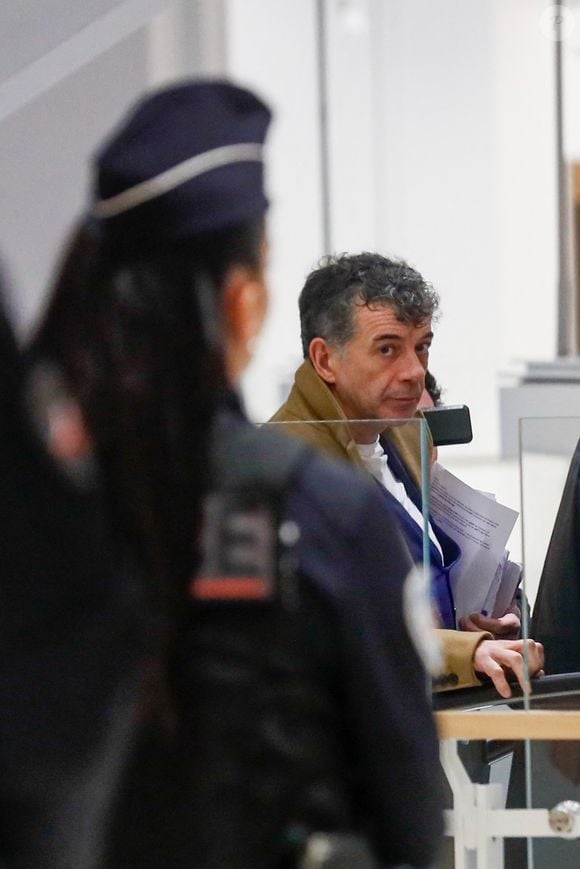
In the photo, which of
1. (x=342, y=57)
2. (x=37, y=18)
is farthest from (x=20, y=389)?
(x=342, y=57)

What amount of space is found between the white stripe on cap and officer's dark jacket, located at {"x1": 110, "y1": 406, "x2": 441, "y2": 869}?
0.16 meters

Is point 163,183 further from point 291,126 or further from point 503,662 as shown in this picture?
point 291,126

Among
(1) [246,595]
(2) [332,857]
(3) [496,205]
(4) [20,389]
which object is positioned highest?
(3) [496,205]

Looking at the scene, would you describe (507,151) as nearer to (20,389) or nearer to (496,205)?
(496,205)

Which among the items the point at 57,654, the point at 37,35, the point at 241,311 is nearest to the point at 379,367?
the point at 37,35

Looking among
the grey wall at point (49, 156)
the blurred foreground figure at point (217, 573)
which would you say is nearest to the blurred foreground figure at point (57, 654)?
the blurred foreground figure at point (217, 573)

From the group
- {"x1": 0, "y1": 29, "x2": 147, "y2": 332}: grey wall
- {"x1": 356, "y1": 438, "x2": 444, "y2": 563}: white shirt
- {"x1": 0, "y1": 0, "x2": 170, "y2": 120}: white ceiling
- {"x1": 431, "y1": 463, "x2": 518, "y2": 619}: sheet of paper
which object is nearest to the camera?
{"x1": 356, "y1": 438, "x2": 444, "y2": 563}: white shirt

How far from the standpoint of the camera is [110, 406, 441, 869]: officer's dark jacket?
104cm

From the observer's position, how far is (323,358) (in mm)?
2207

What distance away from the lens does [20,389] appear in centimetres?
104

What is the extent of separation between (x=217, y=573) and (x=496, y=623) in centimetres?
92

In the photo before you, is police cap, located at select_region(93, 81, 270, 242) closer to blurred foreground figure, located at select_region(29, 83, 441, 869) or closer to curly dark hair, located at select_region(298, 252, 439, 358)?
blurred foreground figure, located at select_region(29, 83, 441, 869)

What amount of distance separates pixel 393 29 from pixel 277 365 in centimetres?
147

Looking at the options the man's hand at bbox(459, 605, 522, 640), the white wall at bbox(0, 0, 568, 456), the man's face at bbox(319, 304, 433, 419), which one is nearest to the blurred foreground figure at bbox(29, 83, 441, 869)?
the man's hand at bbox(459, 605, 522, 640)
